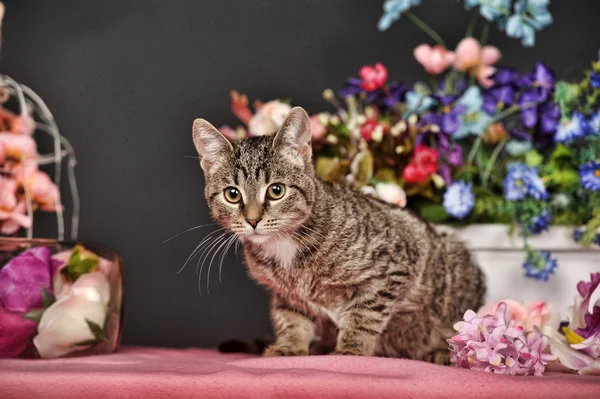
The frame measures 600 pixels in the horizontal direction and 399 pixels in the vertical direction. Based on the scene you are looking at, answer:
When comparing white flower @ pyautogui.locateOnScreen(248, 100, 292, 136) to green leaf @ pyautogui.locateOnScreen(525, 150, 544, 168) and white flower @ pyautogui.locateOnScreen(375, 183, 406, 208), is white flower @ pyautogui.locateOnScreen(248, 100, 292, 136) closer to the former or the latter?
white flower @ pyautogui.locateOnScreen(375, 183, 406, 208)

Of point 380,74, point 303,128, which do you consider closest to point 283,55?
point 380,74

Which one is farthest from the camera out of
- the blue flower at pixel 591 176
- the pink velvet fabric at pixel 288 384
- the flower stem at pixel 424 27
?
the flower stem at pixel 424 27

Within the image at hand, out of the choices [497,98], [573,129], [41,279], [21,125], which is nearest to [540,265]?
[573,129]

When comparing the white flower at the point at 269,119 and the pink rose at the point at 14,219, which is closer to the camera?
the pink rose at the point at 14,219

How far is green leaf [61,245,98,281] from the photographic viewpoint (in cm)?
137

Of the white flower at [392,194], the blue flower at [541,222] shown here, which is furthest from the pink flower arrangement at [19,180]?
the blue flower at [541,222]

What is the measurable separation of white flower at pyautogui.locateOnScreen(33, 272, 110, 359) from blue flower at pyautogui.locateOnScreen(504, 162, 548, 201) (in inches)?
38.7

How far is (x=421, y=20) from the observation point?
1.88 m

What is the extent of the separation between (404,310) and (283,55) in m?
0.82

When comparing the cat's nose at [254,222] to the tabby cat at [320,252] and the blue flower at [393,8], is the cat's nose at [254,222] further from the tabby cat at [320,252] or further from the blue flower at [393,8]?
the blue flower at [393,8]

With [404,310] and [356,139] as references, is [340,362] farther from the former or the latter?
[356,139]

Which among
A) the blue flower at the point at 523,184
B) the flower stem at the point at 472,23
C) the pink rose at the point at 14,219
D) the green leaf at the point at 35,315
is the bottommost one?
the green leaf at the point at 35,315

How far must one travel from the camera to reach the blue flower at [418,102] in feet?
5.55

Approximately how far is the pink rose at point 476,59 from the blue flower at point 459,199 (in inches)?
12.9
